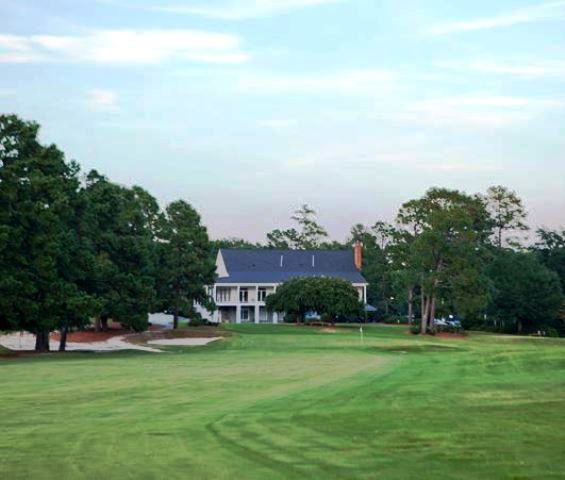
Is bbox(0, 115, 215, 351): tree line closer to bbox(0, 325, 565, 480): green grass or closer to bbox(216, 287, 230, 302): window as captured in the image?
bbox(0, 325, 565, 480): green grass

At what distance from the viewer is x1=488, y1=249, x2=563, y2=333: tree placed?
300 feet

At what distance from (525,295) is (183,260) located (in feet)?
124

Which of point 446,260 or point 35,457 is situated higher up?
point 446,260

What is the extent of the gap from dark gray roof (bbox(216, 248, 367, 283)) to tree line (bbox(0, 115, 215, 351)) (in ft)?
145

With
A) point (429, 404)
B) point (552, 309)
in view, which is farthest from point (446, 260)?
point (429, 404)

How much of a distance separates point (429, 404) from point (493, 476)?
8.21 metres

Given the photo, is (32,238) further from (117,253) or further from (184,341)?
(184,341)

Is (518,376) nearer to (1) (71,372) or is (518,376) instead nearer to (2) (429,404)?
(2) (429,404)

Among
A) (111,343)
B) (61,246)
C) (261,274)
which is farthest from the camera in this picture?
(261,274)

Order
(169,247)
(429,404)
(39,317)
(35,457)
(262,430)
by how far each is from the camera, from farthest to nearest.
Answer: (169,247) < (39,317) < (429,404) < (262,430) < (35,457)

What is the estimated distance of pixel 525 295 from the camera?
91750 mm

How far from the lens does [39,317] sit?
45469 millimetres

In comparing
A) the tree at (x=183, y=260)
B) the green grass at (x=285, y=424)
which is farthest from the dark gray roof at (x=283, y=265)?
the green grass at (x=285, y=424)

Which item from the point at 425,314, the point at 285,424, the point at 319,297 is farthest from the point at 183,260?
the point at 285,424
